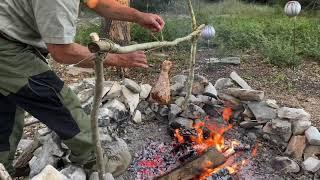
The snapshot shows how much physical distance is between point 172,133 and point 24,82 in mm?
1559

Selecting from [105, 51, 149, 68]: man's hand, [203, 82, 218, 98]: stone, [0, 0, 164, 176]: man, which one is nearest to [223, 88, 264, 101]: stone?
[203, 82, 218, 98]: stone

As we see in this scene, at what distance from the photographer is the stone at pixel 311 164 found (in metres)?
3.68

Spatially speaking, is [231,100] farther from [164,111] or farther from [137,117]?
[137,117]

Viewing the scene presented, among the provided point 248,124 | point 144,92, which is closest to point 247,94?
point 248,124

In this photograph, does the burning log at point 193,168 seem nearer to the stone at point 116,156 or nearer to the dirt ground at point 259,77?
the stone at point 116,156

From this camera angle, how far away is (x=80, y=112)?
3.04m

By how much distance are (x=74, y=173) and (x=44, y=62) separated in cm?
79

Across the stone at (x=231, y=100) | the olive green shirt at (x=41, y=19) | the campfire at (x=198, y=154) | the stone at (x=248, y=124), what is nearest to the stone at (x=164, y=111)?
the campfire at (x=198, y=154)

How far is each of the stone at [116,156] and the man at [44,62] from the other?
0.24 m

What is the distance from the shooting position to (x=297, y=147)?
12.9 ft

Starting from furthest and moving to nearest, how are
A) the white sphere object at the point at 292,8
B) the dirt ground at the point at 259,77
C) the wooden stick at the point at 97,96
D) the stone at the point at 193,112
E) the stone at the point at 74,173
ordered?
the white sphere object at the point at 292,8, the dirt ground at the point at 259,77, the stone at the point at 193,112, the stone at the point at 74,173, the wooden stick at the point at 97,96

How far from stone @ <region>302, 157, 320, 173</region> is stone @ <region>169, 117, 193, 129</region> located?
0.98 metres

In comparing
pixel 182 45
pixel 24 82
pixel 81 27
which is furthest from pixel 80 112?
pixel 81 27

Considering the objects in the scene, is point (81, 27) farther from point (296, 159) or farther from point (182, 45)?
point (296, 159)
